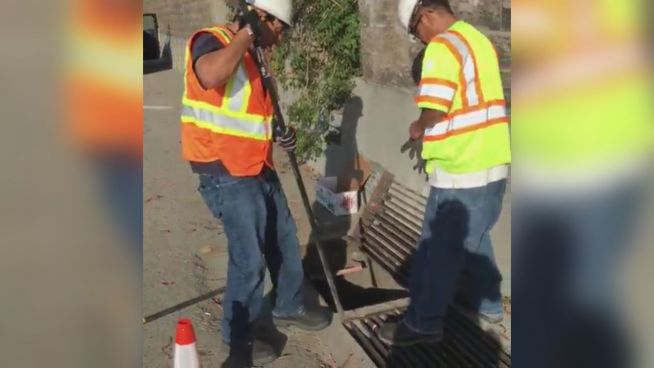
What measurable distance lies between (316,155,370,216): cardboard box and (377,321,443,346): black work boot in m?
2.01

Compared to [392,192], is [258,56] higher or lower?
higher

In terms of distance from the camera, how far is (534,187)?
40.2 inches

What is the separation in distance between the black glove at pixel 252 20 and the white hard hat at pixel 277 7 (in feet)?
0.15

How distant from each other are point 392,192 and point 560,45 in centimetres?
485

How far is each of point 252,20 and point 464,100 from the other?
44.2 inches

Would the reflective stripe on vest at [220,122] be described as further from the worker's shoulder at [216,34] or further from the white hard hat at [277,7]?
the white hard hat at [277,7]

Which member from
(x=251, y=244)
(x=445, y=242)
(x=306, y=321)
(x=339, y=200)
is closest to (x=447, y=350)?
(x=445, y=242)

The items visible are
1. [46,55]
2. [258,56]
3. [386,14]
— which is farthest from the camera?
[386,14]

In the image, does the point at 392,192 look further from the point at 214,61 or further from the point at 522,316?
the point at 522,316

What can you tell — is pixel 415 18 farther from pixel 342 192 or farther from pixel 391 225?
pixel 342 192

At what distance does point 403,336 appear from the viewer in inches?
160

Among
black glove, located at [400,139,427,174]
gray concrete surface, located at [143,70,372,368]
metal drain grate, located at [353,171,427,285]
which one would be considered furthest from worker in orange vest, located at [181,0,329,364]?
black glove, located at [400,139,427,174]

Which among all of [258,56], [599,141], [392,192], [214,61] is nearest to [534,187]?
[599,141]

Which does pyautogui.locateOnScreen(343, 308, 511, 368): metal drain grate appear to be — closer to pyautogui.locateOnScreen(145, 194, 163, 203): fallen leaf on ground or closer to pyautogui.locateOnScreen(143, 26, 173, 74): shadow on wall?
pyautogui.locateOnScreen(145, 194, 163, 203): fallen leaf on ground
